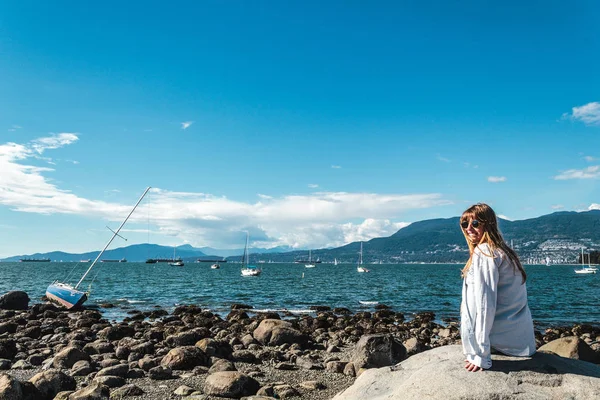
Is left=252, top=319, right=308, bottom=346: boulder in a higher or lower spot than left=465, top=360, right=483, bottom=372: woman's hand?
lower

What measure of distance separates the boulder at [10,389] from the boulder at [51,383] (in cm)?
69

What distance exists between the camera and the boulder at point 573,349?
1205 centimetres

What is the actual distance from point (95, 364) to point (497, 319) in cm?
1257

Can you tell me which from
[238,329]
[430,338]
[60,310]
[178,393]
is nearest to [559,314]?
[430,338]

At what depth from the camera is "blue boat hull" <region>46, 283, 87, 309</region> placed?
35.8 m

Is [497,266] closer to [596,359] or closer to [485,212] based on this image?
[485,212]

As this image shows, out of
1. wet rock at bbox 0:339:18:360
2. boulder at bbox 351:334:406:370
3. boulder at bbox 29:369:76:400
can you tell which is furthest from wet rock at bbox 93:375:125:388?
boulder at bbox 351:334:406:370

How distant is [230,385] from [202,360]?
11.6ft

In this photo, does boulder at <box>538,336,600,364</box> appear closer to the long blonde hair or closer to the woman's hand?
the woman's hand

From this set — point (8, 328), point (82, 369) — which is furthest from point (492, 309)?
point (8, 328)

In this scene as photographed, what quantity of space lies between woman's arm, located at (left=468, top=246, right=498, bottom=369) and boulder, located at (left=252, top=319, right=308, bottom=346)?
13351mm

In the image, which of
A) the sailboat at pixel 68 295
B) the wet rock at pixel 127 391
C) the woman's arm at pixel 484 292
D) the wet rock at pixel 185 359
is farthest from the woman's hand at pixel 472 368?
the sailboat at pixel 68 295

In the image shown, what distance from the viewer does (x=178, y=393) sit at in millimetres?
11398

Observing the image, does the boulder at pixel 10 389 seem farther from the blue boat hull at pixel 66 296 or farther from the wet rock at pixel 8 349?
the blue boat hull at pixel 66 296
